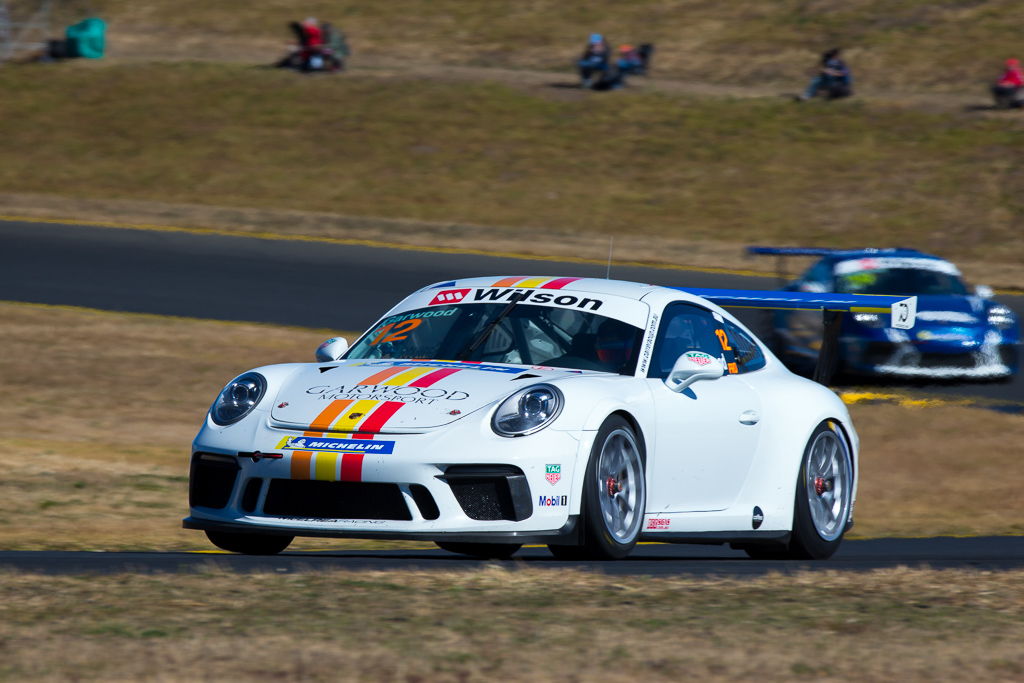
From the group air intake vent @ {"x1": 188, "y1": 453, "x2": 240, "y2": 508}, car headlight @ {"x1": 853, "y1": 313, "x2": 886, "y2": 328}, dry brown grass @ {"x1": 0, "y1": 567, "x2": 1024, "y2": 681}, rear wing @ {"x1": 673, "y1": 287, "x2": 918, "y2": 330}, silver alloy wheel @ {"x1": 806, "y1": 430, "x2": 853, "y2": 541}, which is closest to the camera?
dry brown grass @ {"x1": 0, "y1": 567, "x2": 1024, "y2": 681}

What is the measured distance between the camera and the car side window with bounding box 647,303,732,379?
25.6 ft

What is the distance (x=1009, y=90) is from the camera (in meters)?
32.8

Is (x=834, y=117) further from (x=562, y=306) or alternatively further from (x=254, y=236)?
(x=562, y=306)

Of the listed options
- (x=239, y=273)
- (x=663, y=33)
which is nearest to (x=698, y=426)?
(x=239, y=273)

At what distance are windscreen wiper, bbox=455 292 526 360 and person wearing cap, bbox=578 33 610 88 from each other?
27490 millimetres

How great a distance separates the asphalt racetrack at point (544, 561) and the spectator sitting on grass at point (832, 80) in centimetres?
2575

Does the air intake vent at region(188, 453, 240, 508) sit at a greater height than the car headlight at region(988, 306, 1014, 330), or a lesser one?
lesser

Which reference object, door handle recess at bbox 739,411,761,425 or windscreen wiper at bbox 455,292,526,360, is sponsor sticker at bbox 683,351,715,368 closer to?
door handle recess at bbox 739,411,761,425

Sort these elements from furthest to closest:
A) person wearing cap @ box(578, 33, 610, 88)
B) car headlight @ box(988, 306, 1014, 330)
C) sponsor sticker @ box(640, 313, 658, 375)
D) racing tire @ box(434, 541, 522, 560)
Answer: person wearing cap @ box(578, 33, 610, 88), car headlight @ box(988, 306, 1014, 330), sponsor sticker @ box(640, 313, 658, 375), racing tire @ box(434, 541, 522, 560)

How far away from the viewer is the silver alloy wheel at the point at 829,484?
28.0 feet

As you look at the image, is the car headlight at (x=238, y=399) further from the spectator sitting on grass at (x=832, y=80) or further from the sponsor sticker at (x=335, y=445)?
the spectator sitting on grass at (x=832, y=80)

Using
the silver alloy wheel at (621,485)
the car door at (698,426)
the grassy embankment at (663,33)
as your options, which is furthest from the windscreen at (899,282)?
the grassy embankment at (663,33)

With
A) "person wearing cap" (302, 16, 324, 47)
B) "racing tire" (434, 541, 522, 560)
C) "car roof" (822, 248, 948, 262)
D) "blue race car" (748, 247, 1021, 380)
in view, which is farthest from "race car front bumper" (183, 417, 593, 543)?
"person wearing cap" (302, 16, 324, 47)

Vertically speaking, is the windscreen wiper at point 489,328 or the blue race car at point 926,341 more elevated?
the windscreen wiper at point 489,328
